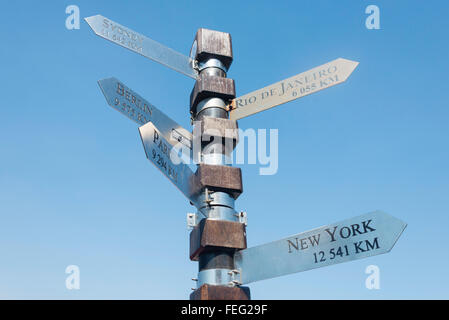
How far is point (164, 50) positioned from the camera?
18.4ft

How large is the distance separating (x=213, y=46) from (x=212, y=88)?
2.17ft

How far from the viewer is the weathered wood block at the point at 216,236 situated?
4.50 meters

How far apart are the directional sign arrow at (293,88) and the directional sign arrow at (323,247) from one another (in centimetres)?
168

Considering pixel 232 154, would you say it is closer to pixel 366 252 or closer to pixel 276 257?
pixel 276 257

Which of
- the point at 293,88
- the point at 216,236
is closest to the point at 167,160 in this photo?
the point at 216,236

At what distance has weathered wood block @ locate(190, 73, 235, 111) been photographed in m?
5.42

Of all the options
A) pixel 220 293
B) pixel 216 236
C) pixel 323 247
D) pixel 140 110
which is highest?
pixel 140 110

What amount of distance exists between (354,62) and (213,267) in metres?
2.61

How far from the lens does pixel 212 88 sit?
5426mm

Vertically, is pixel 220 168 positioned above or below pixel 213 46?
below

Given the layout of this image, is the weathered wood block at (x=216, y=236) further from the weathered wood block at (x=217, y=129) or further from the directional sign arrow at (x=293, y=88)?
the directional sign arrow at (x=293, y=88)

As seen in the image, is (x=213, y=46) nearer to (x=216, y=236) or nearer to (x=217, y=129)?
(x=217, y=129)
